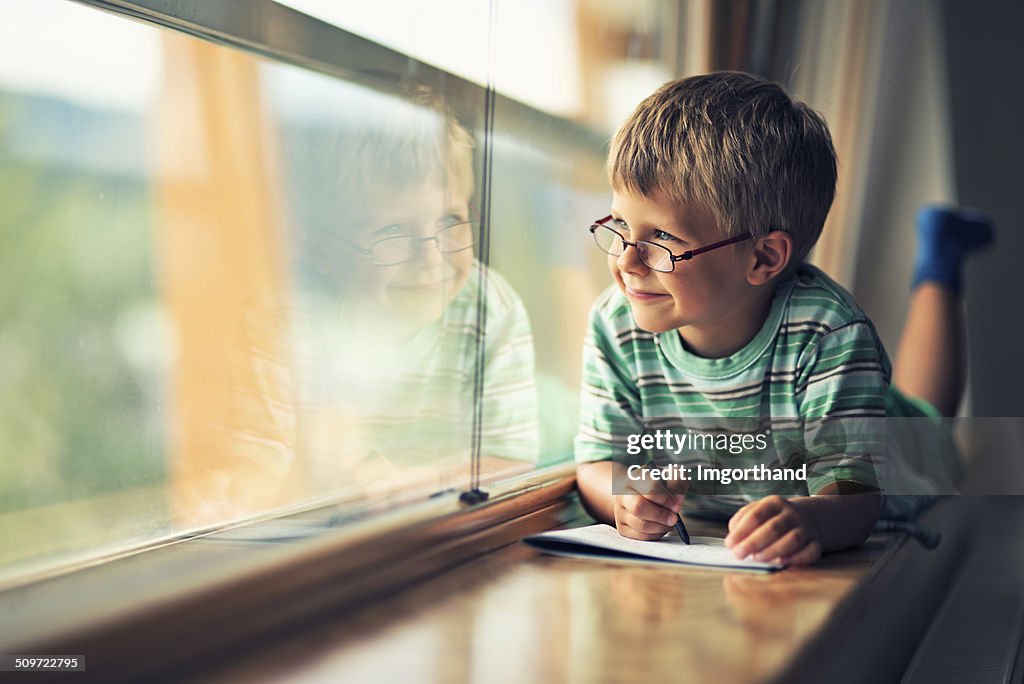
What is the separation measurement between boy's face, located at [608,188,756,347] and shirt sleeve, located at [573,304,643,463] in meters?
0.10

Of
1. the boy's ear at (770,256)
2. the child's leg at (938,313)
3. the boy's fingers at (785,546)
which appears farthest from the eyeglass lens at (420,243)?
the child's leg at (938,313)

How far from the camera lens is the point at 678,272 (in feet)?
2.59

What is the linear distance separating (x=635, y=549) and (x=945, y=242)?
102cm

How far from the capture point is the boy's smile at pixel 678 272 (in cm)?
78

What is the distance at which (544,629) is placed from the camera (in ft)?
2.00

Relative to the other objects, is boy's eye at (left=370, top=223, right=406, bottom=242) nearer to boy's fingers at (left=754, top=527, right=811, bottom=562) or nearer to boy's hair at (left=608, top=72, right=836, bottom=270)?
boy's hair at (left=608, top=72, right=836, bottom=270)

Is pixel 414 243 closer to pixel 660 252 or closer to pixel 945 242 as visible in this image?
pixel 660 252

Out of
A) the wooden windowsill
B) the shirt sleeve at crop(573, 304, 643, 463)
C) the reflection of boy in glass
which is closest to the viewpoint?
the wooden windowsill

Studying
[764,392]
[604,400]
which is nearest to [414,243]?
[604,400]

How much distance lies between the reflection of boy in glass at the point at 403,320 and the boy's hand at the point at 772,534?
24cm

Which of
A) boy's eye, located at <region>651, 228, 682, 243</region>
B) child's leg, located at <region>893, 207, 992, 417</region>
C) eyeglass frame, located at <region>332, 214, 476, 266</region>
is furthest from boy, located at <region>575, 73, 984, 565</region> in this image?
child's leg, located at <region>893, 207, 992, 417</region>

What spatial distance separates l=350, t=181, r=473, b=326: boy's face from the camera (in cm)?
75

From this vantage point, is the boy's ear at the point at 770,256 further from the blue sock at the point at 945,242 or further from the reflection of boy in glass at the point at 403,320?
the blue sock at the point at 945,242

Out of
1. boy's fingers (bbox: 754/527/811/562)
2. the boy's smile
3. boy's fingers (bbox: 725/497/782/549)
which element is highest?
the boy's smile
